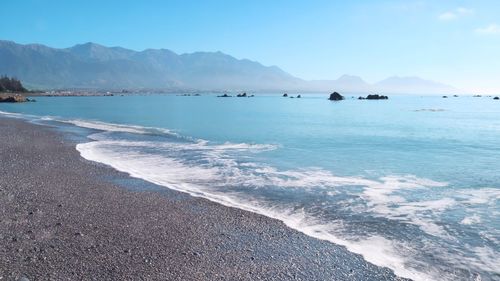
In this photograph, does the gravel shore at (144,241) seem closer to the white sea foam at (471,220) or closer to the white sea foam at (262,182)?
the white sea foam at (262,182)

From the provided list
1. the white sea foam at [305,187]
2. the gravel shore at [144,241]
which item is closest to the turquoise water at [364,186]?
the white sea foam at [305,187]

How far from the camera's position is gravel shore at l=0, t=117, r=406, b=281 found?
330 inches

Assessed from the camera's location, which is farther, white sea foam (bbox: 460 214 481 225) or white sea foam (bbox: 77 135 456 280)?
white sea foam (bbox: 460 214 481 225)

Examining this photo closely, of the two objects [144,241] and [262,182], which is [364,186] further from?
[144,241]

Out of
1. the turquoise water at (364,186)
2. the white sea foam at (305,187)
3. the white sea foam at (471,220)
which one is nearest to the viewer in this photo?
the white sea foam at (305,187)

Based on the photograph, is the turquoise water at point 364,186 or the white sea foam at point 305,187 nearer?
the white sea foam at point 305,187

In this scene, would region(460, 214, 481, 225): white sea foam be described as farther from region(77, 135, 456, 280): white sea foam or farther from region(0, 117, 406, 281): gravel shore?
region(0, 117, 406, 281): gravel shore

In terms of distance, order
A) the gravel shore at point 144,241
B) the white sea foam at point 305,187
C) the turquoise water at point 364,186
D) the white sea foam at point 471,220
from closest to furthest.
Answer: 1. the gravel shore at point 144,241
2. the white sea foam at point 305,187
3. the turquoise water at point 364,186
4. the white sea foam at point 471,220

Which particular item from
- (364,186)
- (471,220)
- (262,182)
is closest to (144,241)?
(262,182)

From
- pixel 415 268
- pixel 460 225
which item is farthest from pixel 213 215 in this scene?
pixel 460 225

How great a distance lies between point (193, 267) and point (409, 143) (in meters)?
30.1

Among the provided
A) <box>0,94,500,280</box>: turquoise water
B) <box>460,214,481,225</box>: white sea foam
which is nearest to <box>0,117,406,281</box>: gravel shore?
<box>0,94,500,280</box>: turquoise water

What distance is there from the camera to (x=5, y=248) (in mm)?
9102

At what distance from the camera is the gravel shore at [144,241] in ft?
27.5
